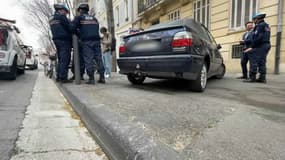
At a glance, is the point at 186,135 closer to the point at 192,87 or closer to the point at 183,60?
the point at 183,60

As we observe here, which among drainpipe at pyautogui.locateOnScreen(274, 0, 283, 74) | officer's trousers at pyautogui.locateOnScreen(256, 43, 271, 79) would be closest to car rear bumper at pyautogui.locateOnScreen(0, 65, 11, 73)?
officer's trousers at pyautogui.locateOnScreen(256, 43, 271, 79)

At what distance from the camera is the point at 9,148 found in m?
2.34

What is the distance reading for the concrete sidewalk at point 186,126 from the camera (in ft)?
6.21

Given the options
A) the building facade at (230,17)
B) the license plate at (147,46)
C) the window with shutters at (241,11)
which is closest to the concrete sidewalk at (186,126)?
the license plate at (147,46)

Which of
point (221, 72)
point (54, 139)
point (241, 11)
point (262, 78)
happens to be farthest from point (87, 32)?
point (241, 11)

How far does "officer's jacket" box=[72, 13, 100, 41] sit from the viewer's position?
217 inches

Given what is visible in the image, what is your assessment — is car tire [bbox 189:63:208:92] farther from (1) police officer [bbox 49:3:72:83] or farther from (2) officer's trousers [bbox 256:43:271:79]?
(1) police officer [bbox 49:3:72:83]

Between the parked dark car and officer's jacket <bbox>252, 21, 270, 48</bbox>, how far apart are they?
1.26 metres

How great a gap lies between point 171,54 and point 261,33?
260 cm

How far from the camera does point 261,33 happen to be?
555cm

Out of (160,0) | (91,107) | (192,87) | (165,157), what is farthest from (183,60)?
(160,0)

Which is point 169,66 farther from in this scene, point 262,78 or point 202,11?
point 202,11

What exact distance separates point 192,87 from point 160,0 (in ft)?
34.6

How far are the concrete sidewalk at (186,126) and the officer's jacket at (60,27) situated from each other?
89.6 inches
